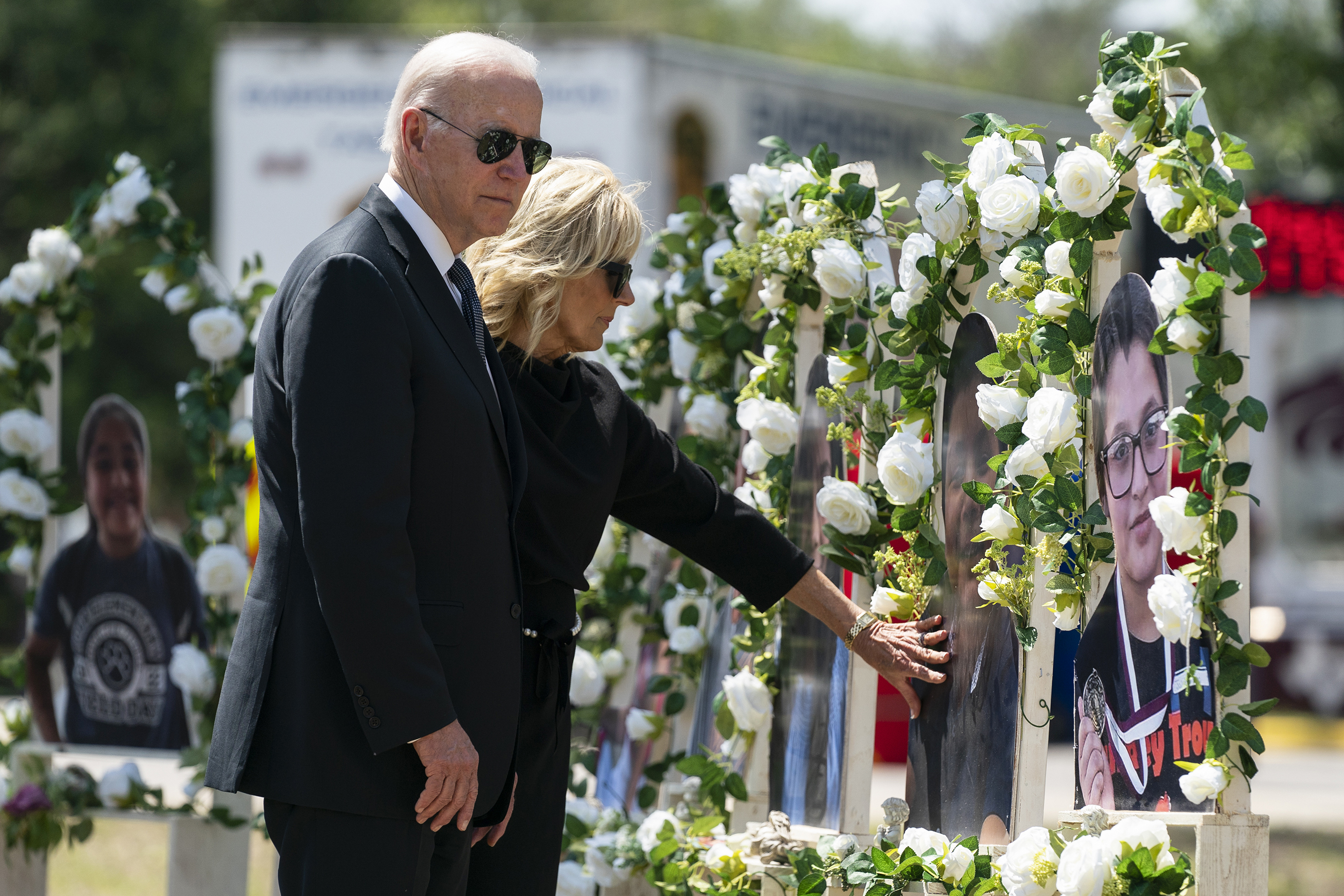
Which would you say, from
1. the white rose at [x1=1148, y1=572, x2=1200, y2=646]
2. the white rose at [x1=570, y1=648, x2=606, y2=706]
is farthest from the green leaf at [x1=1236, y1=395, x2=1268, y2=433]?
the white rose at [x1=570, y1=648, x2=606, y2=706]

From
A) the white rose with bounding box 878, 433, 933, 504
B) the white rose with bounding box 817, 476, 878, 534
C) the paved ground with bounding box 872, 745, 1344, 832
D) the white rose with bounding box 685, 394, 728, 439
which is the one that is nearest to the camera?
the white rose with bounding box 878, 433, 933, 504

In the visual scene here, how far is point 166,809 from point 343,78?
14.1ft

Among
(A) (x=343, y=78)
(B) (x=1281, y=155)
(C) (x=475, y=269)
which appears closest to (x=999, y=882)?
(C) (x=475, y=269)

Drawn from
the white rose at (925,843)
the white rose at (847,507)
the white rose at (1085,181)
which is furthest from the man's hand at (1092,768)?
the white rose at (1085,181)

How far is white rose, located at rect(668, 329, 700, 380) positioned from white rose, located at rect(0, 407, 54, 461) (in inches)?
78.2

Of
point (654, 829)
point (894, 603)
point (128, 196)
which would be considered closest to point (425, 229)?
point (894, 603)

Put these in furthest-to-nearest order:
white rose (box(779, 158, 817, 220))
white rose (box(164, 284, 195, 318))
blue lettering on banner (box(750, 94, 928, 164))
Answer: blue lettering on banner (box(750, 94, 928, 164)) → white rose (box(164, 284, 195, 318)) → white rose (box(779, 158, 817, 220))

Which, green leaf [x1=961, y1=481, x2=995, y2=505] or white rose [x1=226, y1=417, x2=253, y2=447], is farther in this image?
white rose [x1=226, y1=417, x2=253, y2=447]

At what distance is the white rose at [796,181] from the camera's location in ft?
9.65

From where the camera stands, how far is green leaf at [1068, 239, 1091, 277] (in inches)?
88.7

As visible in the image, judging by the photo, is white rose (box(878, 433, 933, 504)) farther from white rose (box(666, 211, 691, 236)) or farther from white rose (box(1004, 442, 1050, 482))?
white rose (box(666, 211, 691, 236))

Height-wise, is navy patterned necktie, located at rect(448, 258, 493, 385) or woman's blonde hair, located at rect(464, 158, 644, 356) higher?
woman's blonde hair, located at rect(464, 158, 644, 356)

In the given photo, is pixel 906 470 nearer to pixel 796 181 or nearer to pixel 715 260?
pixel 796 181

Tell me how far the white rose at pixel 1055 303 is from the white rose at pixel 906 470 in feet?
1.30
